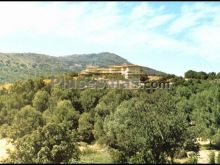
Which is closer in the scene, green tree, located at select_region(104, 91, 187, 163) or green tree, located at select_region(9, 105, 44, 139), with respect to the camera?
green tree, located at select_region(104, 91, 187, 163)

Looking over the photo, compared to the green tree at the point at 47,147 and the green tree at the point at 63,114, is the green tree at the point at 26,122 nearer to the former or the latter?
the green tree at the point at 63,114

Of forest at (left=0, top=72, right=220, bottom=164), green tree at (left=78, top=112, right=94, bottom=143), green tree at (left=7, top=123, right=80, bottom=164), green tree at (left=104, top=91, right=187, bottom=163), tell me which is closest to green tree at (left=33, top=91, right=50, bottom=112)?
forest at (left=0, top=72, right=220, bottom=164)

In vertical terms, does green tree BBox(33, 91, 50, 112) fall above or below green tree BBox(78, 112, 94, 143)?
above

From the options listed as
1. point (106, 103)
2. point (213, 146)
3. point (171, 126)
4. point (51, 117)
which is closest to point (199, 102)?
point (213, 146)

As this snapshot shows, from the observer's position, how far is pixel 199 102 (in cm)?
8838

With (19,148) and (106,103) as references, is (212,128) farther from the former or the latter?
(19,148)

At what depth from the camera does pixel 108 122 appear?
3105 inches

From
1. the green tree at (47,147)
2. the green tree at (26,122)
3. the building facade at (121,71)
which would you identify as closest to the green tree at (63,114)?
the green tree at (26,122)

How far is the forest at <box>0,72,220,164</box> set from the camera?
45.8m

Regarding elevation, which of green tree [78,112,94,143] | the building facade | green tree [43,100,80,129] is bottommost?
green tree [78,112,94,143]

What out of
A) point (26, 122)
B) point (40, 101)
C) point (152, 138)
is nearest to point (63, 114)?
point (40, 101)

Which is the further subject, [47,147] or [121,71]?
[121,71]

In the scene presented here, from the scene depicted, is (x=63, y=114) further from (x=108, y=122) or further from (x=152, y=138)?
(x=152, y=138)

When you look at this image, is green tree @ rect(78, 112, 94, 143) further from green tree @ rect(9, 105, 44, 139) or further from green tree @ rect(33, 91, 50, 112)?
green tree @ rect(33, 91, 50, 112)
